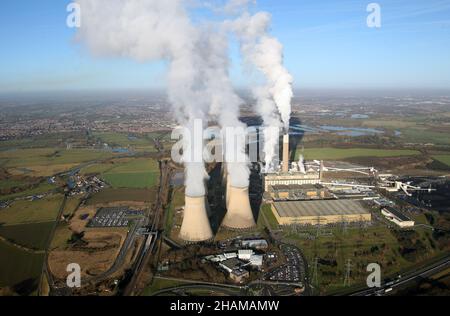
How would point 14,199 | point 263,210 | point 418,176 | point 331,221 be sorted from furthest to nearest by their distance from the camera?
1. point 418,176
2. point 14,199
3. point 263,210
4. point 331,221

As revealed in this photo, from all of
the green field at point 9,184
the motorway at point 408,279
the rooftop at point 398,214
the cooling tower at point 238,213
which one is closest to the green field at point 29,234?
the cooling tower at point 238,213

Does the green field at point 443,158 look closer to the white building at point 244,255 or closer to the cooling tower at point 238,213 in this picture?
the cooling tower at point 238,213

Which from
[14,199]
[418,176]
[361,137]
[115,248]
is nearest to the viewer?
[115,248]

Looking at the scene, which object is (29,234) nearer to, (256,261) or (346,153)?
(256,261)

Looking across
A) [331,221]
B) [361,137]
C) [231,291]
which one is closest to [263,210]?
[331,221]

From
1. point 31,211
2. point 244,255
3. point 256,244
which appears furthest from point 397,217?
point 31,211
